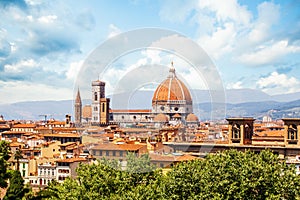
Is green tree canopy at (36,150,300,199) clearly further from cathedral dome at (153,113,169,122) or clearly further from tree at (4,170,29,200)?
cathedral dome at (153,113,169,122)

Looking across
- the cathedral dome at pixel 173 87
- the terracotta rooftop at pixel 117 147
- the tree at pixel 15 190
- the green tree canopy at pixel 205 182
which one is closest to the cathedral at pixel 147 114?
the cathedral dome at pixel 173 87

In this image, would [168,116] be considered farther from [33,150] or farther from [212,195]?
[212,195]

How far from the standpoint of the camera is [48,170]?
26016 mm

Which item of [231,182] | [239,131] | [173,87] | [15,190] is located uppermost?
[173,87]

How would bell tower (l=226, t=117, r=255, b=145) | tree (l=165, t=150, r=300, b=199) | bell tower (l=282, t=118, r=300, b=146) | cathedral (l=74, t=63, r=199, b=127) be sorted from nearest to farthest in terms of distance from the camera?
tree (l=165, t=150, r=300, b=199)
bell tower (l=282, t=118, r=300, b=146)
bell tower (l=226, t=117, r=255, b=145)
cathedral (l=74, t=63, r=199, b=127)

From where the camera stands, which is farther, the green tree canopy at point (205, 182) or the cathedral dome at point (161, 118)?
the cathedral dome at point (161, 118)

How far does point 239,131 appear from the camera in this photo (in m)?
25.6

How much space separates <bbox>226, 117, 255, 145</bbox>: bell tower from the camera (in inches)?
1002

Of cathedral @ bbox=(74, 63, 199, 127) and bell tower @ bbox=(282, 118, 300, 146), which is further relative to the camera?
cathedral @ bbox=(74, 63, 199, 127)

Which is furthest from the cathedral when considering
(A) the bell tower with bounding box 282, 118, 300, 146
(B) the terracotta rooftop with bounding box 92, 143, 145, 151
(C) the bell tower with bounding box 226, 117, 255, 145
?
(B) the terracotta rooftop with bounding box 92, 143, 145, 151

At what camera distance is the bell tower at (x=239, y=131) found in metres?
25.5

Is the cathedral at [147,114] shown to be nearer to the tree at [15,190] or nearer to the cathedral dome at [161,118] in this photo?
the cathedral dome at [161,118]

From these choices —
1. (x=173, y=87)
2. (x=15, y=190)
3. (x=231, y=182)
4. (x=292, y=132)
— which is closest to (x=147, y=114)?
(x=173, y=87)

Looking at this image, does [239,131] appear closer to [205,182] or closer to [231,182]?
[231,182]
